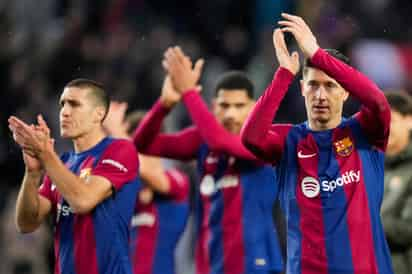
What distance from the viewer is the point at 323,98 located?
6980 millimetres

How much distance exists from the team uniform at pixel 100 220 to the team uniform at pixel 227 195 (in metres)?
1.20

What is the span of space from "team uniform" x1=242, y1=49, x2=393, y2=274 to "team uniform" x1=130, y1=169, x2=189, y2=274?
2735 mm

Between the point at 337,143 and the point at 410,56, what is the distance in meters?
7.67

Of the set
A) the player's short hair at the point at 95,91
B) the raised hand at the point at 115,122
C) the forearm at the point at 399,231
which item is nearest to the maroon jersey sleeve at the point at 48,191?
the player's short hair at the point at 95,91

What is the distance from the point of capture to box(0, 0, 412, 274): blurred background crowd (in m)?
13.7

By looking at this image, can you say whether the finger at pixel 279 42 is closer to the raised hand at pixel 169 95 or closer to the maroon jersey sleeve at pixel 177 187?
the raised hand at pixel 169 95

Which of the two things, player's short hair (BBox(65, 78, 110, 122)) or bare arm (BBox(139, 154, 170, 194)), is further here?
bare arm (BBox(139, 154, 170, 194))

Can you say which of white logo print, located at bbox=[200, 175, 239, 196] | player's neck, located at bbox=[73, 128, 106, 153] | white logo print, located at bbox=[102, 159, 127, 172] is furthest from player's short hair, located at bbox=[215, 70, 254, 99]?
white logo print, located at bbox=[102, 159, 127, 172]

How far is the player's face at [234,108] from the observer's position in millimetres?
9312

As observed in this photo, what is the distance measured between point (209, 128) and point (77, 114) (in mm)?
1373

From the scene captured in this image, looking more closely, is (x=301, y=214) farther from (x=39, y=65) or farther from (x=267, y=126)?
(x=39, y=65)

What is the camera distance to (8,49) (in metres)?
14.9

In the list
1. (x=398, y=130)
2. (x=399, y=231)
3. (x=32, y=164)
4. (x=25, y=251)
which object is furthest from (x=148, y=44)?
(x=32, y=164)

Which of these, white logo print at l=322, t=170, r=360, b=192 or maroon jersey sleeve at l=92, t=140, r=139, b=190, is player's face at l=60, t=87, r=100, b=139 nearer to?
maroon jersey sleeve at l=92, t=140, r=139, b=190
